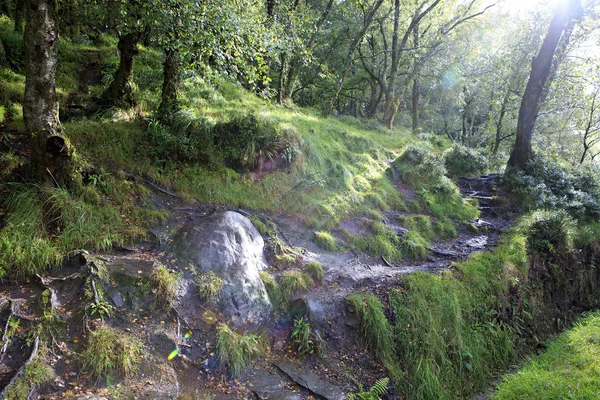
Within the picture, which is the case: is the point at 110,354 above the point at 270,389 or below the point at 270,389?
above

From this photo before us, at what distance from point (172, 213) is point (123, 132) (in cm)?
249

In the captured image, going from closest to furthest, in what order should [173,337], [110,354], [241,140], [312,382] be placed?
[110,354] → [173,337] → [312,382] → [241,140]

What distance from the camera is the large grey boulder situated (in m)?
5.63

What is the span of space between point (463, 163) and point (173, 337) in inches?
548

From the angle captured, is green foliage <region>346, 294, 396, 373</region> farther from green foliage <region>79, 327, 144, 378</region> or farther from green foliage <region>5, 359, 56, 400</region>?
green foliage <region>5, 359, 56, 400</region>

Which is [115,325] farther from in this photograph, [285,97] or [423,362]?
[285,97]

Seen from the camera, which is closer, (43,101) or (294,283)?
(43,101)

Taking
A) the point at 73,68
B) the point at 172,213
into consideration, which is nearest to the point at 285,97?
the point at 73,68

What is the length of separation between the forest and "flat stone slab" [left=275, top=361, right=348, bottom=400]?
1.2 inches

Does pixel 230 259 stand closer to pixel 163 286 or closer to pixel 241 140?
pixel 163 286

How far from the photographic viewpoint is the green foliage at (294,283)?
627cm

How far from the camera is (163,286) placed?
5.17 m

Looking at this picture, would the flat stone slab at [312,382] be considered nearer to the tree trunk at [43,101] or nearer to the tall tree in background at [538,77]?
the tree trunk at [43,101]

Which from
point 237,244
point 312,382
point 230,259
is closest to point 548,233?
point 312,382
